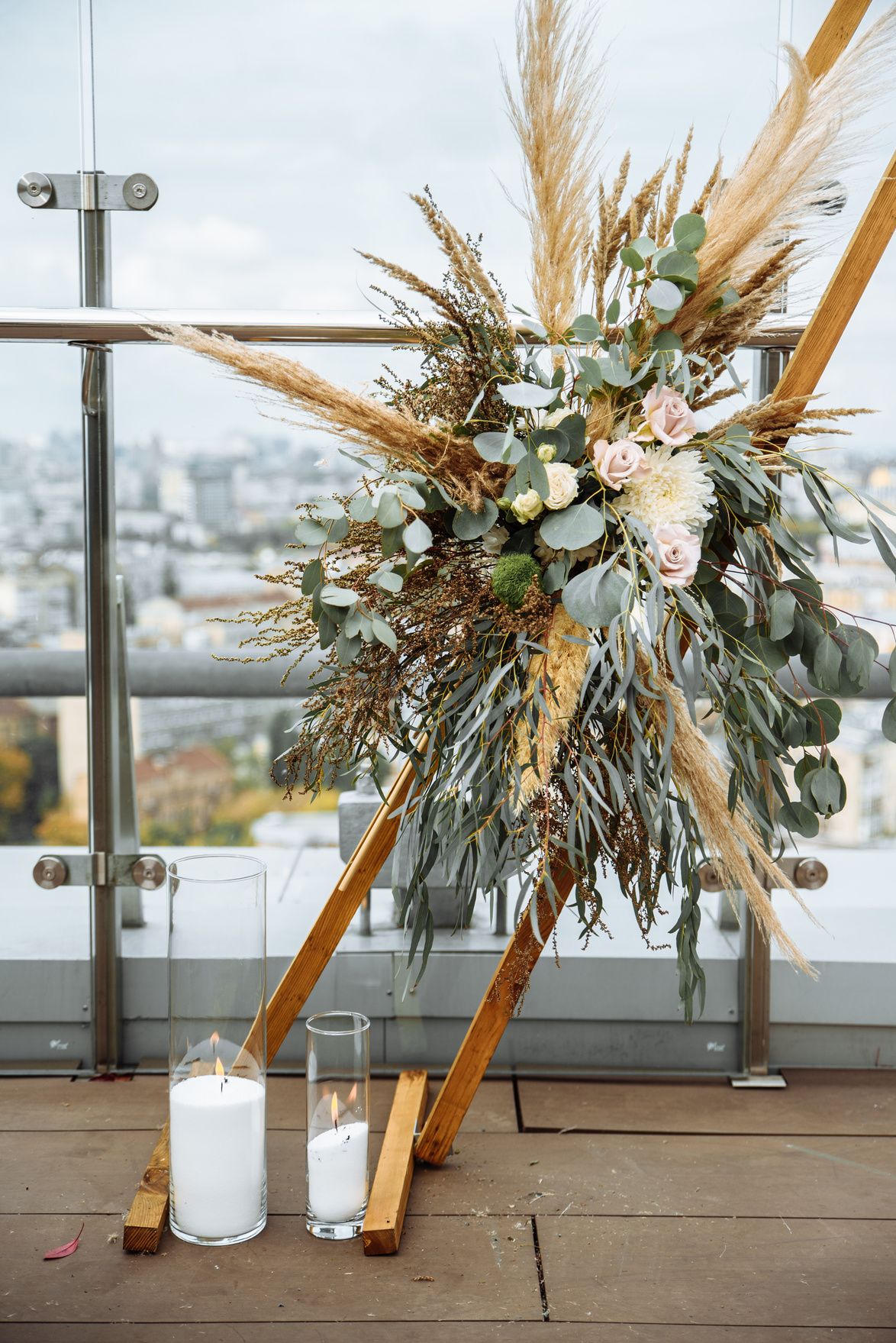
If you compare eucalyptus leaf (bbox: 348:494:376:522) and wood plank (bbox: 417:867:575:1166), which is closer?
eucalyptus leaf (bbox: 348:494:376:522)

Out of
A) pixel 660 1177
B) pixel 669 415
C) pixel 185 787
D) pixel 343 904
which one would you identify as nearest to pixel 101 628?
pixel 185 787

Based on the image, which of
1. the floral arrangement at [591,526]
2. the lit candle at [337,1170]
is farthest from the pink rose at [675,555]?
the lit candle at [337,1170]

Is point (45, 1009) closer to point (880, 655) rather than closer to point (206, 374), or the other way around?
point (206, 374)

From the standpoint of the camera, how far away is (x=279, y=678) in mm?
1598

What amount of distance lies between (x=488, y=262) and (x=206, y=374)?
1.48ft

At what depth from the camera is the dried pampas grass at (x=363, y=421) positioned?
939mm

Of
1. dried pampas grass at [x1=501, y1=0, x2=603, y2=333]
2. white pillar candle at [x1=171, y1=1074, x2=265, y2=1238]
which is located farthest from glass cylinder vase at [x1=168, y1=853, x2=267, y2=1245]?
dried pampas grass at [x1=501, y1=0, x2=603, y2=333]

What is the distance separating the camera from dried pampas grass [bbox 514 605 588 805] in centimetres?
90

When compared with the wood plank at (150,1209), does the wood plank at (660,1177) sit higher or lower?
lower

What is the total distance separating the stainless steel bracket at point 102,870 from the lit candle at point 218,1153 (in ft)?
1.53

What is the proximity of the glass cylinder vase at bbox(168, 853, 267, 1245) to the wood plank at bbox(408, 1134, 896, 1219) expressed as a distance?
22 centimetres

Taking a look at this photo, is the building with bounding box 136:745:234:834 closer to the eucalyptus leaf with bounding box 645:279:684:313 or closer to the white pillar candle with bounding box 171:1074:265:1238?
the white pillar candle with bounding box 171:1074:265:1238

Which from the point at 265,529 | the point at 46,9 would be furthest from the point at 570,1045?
the point at 46,9

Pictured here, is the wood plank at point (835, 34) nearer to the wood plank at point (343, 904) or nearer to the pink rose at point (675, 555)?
the pink rose at point (675, 555)
